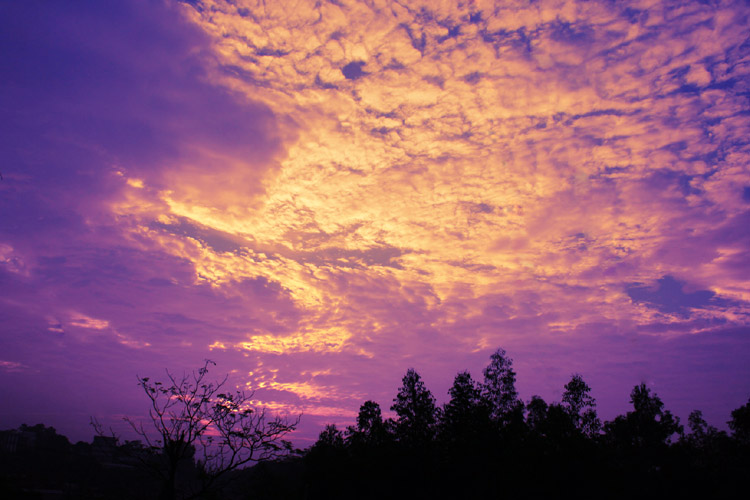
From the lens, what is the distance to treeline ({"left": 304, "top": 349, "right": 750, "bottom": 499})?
4181 cm

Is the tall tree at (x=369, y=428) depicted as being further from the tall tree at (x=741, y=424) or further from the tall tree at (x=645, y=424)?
the tall tree at (x=741, y=424)

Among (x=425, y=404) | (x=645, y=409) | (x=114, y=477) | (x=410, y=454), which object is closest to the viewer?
(x=410, y=454)

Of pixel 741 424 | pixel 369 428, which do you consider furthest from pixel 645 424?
pixel 369 428

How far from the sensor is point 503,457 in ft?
138

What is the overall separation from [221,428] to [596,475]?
36727 millimetres

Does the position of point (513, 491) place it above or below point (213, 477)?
below

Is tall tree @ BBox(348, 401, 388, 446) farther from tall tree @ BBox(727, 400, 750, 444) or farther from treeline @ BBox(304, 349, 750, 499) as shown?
tall tree @ BBox(727, 400, 750, 444)

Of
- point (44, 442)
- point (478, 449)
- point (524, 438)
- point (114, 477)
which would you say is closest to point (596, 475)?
point (524, 438)

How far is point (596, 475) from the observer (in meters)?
42.2

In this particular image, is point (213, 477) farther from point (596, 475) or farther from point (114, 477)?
point (114, 477)

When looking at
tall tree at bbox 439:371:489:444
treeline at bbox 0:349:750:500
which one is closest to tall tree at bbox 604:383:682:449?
treeline at bbox 0:349:750:500

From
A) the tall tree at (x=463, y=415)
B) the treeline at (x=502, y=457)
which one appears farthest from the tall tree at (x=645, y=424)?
the tall tree at (x=463, y=415)

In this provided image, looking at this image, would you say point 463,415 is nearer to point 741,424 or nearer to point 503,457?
point 503,457

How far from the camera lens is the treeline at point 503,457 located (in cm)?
4181
